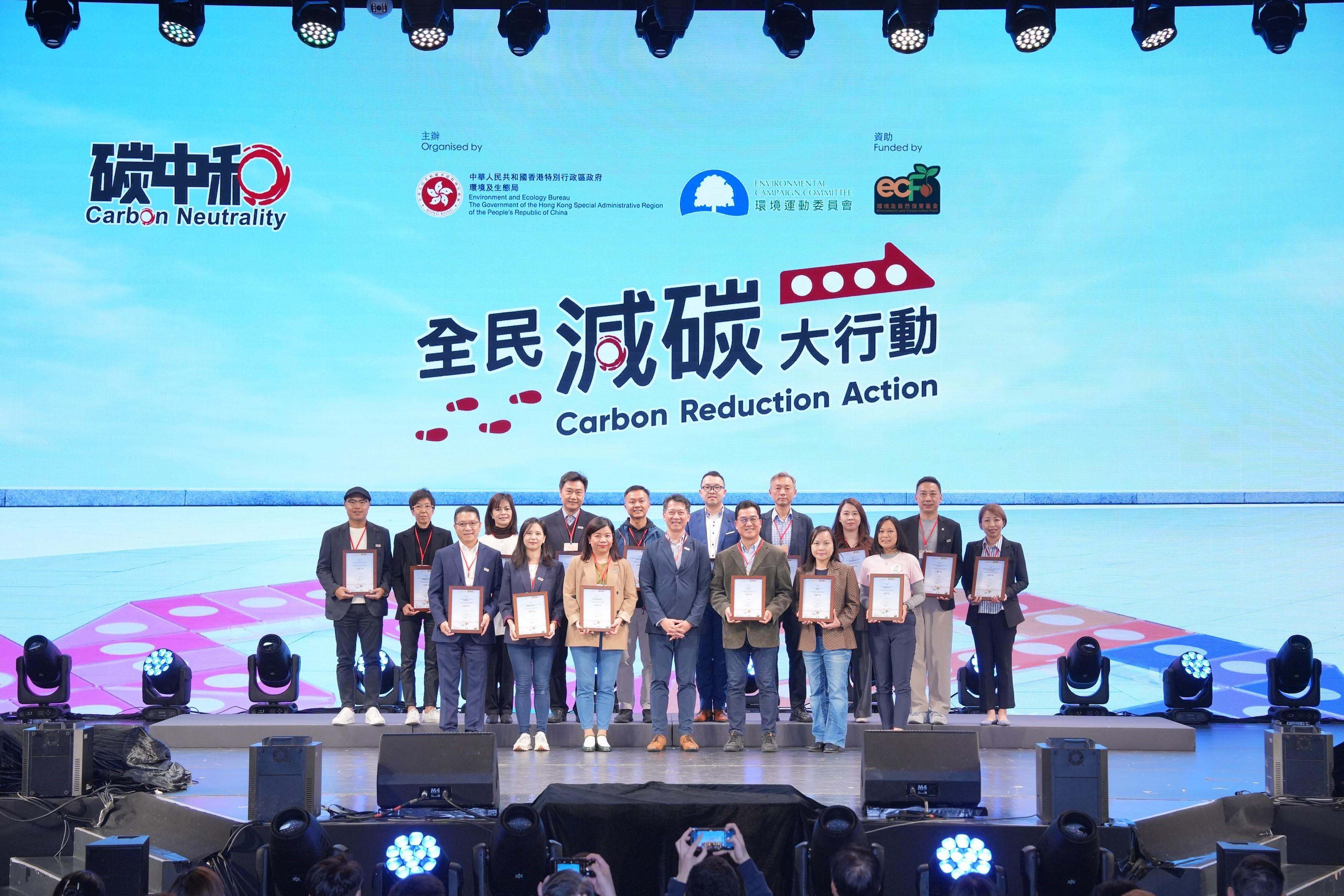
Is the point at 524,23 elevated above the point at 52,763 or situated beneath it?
elevated above

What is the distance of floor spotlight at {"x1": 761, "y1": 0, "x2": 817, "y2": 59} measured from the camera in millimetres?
7582

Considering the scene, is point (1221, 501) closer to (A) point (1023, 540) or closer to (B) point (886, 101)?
(A) point (1023, 540)

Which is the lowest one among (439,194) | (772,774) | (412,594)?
(772,774)

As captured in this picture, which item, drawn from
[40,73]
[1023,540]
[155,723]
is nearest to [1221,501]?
[1023,540]

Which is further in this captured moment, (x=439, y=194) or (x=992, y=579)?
(x=439, y=194)

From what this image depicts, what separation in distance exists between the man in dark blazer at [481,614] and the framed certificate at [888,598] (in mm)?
2109

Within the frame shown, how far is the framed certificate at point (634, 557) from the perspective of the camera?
7031 mm

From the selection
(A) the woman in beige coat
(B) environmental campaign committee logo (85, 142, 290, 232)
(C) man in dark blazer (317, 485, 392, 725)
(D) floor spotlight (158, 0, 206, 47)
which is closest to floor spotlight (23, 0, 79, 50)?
(D) floor spotlight (158, 0, 206, 47)

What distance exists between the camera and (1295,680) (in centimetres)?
767

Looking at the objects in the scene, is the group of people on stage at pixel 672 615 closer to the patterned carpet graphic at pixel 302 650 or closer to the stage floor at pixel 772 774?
the stage floor at pixel 772 774

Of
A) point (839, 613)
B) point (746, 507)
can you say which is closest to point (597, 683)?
point (746, 507)

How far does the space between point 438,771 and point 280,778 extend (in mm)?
677

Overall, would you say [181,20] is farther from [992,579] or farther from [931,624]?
[992,579]

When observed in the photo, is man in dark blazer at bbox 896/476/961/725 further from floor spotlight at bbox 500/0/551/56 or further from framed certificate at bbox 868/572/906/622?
floor spotlight at bbox 500/0/551/56
